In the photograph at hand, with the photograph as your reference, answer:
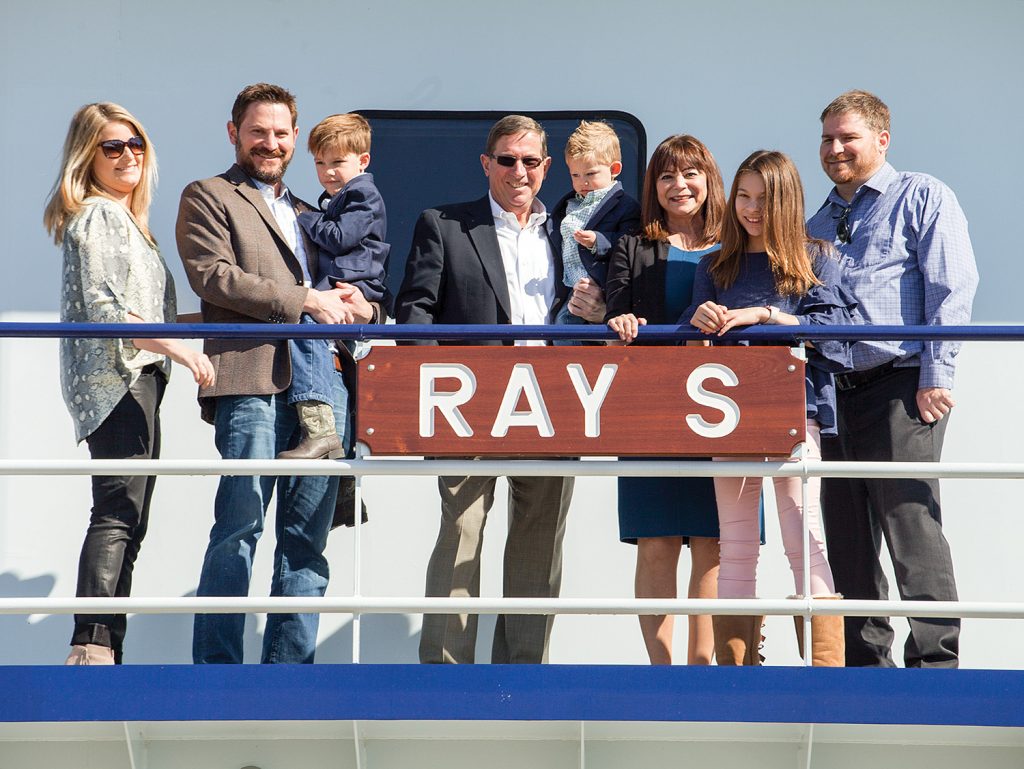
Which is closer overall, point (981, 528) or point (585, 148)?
point (585, 148)

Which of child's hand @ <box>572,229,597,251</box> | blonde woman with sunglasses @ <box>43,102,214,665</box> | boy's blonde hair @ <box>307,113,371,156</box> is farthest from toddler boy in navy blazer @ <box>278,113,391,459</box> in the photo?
child's hand @ <box>572,229,597,251</box>

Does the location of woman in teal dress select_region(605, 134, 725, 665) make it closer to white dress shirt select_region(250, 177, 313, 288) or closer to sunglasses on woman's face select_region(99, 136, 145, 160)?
white dress shirt select_region(250, 177, 313, 288)

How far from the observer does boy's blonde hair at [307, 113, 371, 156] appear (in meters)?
5.80

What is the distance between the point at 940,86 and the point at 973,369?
1.34 meters

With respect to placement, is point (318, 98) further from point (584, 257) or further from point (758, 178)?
point (758, 178)

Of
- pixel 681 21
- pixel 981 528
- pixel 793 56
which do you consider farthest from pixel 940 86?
pixel 981 528

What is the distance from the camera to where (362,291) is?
222 inches

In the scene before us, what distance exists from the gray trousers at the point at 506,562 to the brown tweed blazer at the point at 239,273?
799 millimetres

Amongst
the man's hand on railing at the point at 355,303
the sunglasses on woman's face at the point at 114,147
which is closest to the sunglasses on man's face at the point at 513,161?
the man's hand on railing at the point at 355,303

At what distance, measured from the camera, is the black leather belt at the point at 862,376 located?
5.54 meters

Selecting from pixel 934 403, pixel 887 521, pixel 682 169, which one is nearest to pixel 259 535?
pixel 682 169

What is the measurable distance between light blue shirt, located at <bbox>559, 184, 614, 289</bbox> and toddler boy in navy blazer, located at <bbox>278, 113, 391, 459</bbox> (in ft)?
2.25

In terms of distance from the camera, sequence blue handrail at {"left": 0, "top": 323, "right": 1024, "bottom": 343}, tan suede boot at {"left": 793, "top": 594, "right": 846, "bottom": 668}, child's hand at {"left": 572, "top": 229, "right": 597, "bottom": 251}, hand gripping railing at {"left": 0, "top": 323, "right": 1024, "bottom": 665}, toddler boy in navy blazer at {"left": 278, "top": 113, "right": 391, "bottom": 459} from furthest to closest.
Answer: child's hand at {"left": 572, "top": 229, "right": 597, "bottom": 251}, toddler boy in navy blazer at {"left": 278, "top": 113, "right": 391, "bottom": 459}, tan suede boot at {"left": 793, "top": 594, "right": 846, "bottom": 668}, blue handrail at {"left": 0, "top": 323, "right": 1024, "bottom": 343}, hand gripping railing at {"left": 0, "top": 323, "right": 1024, "bottom": 665}

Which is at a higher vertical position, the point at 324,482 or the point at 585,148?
the point at 585,148
